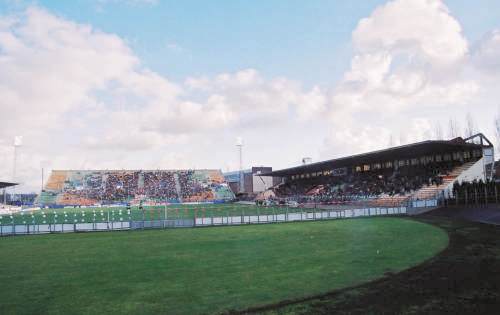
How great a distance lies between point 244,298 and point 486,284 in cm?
687

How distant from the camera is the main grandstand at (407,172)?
4344 centimetres

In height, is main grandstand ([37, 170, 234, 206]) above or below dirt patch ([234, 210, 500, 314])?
above

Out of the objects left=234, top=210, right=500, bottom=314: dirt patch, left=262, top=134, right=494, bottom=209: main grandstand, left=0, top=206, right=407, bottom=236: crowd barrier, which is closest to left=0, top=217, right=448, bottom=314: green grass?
left=234, top=210, right=500, bottom=314: dirt patch

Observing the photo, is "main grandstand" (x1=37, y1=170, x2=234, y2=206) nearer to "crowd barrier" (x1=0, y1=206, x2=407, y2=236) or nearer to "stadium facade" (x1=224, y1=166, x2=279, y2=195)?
"stadium facade" (x1=224, y1=166, x2=279, y2=195)

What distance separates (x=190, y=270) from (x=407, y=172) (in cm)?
5047

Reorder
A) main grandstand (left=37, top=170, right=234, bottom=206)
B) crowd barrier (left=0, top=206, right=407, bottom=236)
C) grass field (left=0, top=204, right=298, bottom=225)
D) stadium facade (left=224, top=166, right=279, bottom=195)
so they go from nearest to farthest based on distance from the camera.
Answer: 1. crowd barrier (left=0, top=206, right=407, bottom=236)
2. grass field (left=0, top=204, right=298, bottom=225)
3. main grandstand (left=37, top=170, right=234, bottom=206)
4. stadium facade (left=224, top=166, right=279, bottom=195)

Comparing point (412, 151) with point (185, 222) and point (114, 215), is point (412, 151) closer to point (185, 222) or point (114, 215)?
point (185, 222)

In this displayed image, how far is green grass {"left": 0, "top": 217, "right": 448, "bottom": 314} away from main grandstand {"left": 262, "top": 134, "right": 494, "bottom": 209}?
2523cm

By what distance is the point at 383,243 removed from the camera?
1839cm

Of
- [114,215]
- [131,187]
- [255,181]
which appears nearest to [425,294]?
[114,215]

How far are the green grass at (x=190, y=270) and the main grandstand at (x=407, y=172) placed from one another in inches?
993

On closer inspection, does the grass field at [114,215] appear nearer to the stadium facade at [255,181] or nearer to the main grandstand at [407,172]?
the main grandstand at [407,172]

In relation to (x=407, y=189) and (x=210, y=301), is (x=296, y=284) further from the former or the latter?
(x=407, y=189)

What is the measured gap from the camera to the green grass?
31.0ft
